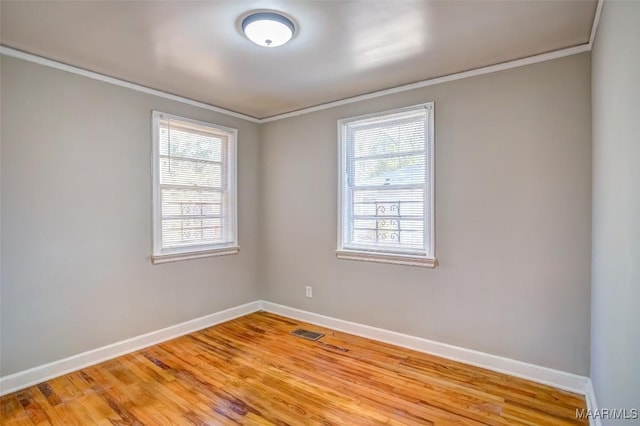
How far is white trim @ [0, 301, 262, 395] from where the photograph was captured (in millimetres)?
2531

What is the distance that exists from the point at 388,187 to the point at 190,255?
2.23 meters

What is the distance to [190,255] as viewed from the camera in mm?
3676

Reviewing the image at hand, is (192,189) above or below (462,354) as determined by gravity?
above

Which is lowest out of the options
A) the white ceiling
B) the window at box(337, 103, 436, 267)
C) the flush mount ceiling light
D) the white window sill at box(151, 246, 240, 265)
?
the white window sill at box(151, 246, 240, 265)

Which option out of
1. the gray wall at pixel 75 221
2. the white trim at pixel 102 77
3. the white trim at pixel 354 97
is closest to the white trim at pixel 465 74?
the white trim at pixel 354 97

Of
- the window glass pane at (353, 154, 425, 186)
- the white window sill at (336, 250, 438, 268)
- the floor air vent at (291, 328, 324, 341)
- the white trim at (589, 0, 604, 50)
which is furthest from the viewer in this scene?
the floor air vent at (291, 328, 324, 341)

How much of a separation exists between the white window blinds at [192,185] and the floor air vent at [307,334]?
1326 mm

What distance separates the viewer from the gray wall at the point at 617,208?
127cm

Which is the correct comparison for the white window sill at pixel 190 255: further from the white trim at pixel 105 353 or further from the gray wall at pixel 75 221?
the white trim at pixel 105 353

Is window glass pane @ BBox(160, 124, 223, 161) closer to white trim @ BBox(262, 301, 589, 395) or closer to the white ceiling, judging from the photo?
the white ceiling

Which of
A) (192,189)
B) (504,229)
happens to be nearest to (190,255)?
(192,189)

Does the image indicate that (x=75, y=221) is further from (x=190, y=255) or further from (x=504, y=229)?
(x=504, y=229)

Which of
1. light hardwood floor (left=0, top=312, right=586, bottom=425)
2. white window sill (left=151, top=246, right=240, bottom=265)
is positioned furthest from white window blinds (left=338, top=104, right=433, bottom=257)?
white window sill (left=151, top=246, right=240, bottom=265)

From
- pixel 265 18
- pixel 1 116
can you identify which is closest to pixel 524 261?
pixel 265 18
